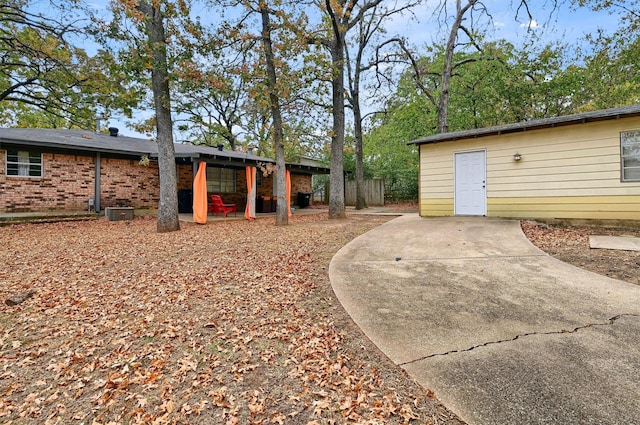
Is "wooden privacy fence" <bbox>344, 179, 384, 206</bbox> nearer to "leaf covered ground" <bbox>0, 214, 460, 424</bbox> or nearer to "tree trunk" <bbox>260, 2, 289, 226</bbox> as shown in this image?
"tree trunk" <bbox>260, 2, 289, 226</bbox>

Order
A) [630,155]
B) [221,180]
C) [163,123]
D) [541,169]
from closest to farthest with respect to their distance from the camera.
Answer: [630,155] → [541,169] → [163,123] → [221,180]

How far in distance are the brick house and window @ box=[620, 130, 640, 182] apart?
10872 millimetres

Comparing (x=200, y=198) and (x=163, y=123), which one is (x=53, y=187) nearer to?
(x=200, y=198)

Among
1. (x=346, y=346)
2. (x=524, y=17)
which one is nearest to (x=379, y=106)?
(x=524, y=17)

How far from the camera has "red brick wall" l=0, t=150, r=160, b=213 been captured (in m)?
10.2

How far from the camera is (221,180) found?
1497 centimetres

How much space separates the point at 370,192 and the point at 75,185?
48.2 ft

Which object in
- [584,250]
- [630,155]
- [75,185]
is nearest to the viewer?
[584,250]

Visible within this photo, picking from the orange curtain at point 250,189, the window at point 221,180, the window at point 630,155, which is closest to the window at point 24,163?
the window at point 221,180

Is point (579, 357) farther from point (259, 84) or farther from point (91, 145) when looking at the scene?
point (91, 145)

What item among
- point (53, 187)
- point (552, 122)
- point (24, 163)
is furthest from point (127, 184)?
point (552, 122)

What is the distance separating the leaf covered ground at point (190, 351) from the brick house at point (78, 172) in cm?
676

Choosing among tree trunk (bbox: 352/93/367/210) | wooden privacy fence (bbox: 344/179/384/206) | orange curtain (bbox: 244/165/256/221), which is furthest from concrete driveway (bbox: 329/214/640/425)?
wooden privacy fence (bbox: 344/179/384/206)

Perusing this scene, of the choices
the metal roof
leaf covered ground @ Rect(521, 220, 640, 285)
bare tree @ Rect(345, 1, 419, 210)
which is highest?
bare tree @ Rect(345, 1, 419, 210)
